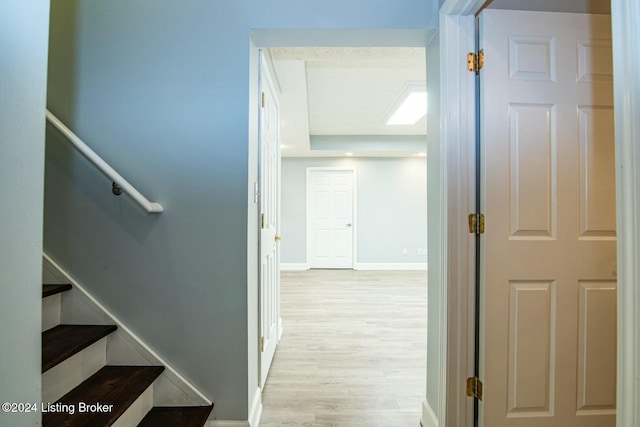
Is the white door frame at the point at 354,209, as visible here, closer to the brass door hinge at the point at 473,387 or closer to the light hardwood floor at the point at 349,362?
the light hardwood floor at the point at 349,362

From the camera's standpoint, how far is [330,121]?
4414 millimetres

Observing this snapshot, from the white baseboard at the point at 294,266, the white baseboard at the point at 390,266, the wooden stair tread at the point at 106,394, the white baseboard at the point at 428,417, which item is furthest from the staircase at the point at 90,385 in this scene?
the white baseboard at the point at 390,266

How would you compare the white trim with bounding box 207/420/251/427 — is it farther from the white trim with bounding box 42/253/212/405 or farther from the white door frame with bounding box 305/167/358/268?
the white door frame with bounding box 305/167/358/268

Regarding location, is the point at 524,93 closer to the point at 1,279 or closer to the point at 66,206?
the point at 1,279

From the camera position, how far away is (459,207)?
1279 mm

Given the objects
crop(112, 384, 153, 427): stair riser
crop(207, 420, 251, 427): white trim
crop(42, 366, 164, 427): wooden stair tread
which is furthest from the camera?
crop(207, 420, 251, 427): white trim

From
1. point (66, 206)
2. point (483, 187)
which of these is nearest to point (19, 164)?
point (66, 206)

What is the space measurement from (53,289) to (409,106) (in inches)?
150

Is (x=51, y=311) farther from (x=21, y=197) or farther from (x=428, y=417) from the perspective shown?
(x=428, y=417)

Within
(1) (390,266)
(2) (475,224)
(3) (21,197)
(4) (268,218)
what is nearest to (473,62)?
(2) (475,224)

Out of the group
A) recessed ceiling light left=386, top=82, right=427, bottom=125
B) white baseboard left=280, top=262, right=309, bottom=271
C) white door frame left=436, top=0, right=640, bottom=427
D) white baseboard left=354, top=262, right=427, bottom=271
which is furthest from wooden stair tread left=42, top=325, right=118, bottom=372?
white baseboard left=354, top=262, right=427, bottom=271

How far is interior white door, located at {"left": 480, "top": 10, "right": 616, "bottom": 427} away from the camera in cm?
125

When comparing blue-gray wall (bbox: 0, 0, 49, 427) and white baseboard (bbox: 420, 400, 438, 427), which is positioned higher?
blue-gray wall (bbox: 0, 0, 49, 427)

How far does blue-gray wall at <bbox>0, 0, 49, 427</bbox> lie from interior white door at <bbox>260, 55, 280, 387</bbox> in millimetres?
1075
